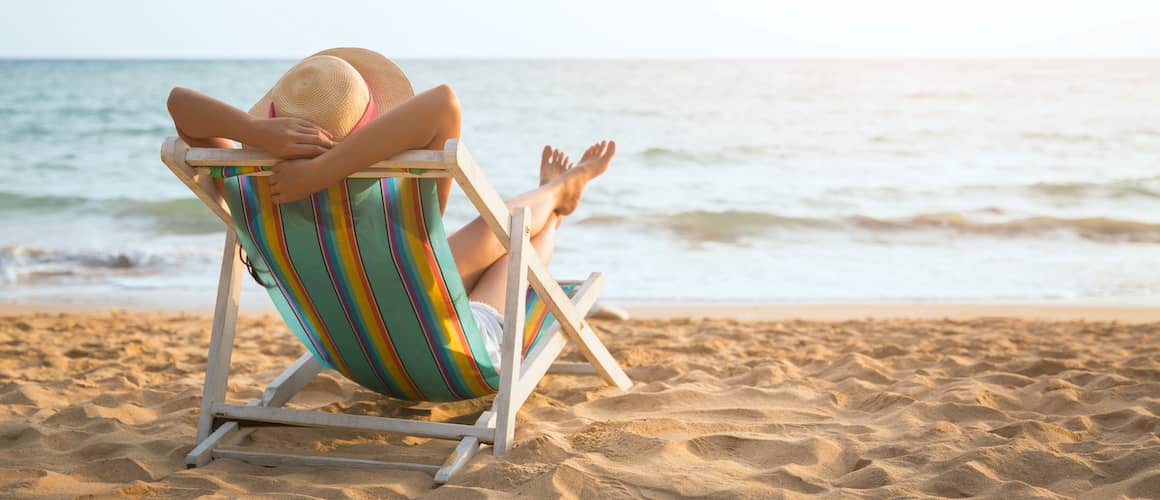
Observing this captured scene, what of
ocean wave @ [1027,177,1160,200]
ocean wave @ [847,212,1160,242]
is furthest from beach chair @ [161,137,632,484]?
ocean wave @ [1027,177,1160,200]

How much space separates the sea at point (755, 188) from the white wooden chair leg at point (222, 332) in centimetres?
360

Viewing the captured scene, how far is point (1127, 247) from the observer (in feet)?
28.8

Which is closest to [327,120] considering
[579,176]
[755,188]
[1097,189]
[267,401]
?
[267,401]

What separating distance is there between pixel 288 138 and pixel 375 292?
18.1 inches

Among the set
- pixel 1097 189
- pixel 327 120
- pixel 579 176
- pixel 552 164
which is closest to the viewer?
pixel 327 120

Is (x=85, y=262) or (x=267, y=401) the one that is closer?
(x=267, y=401)

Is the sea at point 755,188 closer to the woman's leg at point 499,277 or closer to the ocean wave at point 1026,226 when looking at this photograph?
the ocean wave at point 1026,226

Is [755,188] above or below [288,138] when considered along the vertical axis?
above

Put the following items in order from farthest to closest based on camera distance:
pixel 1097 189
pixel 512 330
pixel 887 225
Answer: pixel 1097 189
pixel 887 225
pixel 512 330

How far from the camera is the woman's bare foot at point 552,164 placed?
357 cm

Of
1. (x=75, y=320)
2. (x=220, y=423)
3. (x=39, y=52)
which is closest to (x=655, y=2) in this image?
(x=39, y=52)

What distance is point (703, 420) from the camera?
117 inches

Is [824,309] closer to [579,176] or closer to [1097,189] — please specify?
[579,176]

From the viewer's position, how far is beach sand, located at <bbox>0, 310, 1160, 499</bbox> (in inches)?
92.5
